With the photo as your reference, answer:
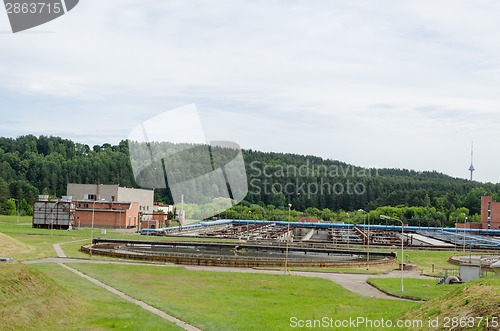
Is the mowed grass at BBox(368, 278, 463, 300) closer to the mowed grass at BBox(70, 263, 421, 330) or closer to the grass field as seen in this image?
the grass field

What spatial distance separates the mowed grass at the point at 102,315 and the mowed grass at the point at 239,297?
4.73 feet

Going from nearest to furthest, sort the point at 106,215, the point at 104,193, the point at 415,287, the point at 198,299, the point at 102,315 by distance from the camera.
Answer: the point at 102,315 → the point at 198,299 → the point at 415,287 → the point at 106,215 → the point at 104,193

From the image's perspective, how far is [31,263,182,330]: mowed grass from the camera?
21508 millimetres

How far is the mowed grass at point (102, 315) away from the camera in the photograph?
2151 centimetres

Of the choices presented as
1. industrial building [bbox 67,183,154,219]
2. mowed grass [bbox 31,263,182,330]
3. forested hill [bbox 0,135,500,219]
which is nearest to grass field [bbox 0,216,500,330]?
mowed grass [bbox 31,263,182,330]

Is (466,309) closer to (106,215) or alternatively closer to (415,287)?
(415,287)

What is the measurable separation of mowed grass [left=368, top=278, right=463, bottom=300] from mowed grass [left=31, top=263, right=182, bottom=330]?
1779cm

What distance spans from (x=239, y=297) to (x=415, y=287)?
1442cm

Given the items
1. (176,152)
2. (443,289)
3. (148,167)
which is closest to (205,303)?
(443,289)

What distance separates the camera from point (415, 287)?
36.7 meters

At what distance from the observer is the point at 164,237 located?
79.4 m

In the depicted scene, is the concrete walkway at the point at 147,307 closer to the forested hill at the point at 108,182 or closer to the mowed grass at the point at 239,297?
the mowed grass at the point at 239,297

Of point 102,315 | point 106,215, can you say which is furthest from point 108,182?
point 102,315

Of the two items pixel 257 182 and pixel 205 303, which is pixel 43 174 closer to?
pixel 257 182
